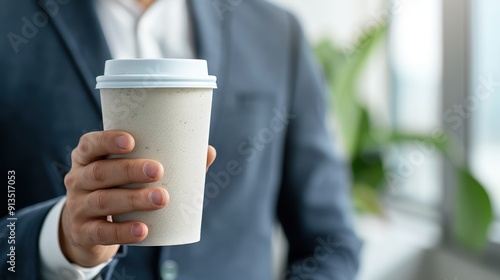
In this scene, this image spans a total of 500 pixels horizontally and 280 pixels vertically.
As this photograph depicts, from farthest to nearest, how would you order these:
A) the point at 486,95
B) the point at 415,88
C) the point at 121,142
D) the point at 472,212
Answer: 1. the point at 415,88
2. the point at 486,95
3. the point at 472,212
4. the point at 121,142

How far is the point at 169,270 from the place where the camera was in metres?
0.58

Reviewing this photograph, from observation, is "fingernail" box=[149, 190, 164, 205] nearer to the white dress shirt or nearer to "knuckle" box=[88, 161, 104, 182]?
"knuckle" box=[88, 161, 104, 182]

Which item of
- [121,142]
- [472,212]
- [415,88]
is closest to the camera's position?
[121,142]

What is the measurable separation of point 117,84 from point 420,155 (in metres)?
1.42

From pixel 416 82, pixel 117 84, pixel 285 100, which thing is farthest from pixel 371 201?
pixel 117 84

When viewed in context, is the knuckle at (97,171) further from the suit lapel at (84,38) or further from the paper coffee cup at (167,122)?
the suit lapel at (84,38)

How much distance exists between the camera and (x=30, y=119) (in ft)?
1.72

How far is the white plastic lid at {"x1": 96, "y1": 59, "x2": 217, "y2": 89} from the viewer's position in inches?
14.6

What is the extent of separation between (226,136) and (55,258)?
0.22 metres

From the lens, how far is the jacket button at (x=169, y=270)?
22.6 inches

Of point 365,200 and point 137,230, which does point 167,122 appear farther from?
point 365,200

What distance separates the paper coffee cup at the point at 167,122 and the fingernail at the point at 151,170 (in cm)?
1

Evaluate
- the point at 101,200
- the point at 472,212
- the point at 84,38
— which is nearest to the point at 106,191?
the point at 101,200

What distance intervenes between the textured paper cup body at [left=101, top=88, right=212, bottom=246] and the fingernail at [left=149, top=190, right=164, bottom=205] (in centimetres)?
1
